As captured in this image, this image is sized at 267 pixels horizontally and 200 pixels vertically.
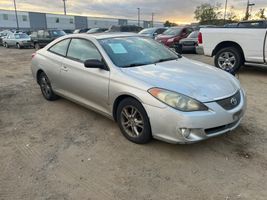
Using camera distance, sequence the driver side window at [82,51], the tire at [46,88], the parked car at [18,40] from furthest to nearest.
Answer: the parked car at [18,40] < the tire at [46,88] < the driver side window at [82,51]

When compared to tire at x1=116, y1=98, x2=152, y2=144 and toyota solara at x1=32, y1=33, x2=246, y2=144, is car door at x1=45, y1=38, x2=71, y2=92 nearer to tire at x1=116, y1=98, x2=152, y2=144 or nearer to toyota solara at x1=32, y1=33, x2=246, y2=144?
toyota solara at x1=32, y1=33, x2=246, y2=144

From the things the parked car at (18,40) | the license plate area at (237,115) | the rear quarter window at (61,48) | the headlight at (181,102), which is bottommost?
the parked car at (18,40)

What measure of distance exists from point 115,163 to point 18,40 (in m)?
23.2

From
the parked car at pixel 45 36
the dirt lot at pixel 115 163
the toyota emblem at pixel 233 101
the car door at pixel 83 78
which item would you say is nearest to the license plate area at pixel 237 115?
the toyota emblem at pixel 233 101

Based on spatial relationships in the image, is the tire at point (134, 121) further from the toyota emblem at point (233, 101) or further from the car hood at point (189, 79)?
the toyota emblem at point (233, 101)

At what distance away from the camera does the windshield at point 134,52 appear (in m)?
4.21

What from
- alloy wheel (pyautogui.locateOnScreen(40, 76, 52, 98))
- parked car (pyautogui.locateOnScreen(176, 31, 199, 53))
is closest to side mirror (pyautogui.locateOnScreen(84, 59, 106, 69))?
alloy wheel (pyautogui.locateOnScreen(40, 76, 52, 98))

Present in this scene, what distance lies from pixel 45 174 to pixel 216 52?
715 cm

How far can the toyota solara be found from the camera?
3318mm

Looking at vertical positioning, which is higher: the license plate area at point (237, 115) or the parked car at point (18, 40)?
the license plate area at point (237, 115)

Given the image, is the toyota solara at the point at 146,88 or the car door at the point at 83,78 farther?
the car door at the point at 83,78

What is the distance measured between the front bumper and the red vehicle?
39.1 feet

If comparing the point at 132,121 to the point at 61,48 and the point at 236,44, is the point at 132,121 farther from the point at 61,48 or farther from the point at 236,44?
the point at 236,44

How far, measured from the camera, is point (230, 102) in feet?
11.6
